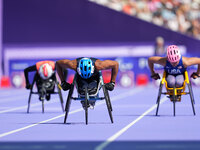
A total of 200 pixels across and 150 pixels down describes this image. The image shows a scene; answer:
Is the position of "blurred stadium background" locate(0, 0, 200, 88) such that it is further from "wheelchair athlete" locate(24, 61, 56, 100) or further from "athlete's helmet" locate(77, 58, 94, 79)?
"athlete's helmet" locate(77, 58, 94, 79)

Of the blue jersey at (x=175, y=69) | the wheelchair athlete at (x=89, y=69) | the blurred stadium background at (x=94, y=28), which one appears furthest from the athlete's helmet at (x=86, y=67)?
the blurred stadium background at (x=94, y=28)

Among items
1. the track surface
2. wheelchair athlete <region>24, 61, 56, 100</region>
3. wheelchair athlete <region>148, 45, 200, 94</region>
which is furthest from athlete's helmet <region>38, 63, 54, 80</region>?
wheelchair athlete <region>148, 45, 200, 94</region>

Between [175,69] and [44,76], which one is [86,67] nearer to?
[175,69]

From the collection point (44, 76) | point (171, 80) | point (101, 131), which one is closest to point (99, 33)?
point (44, 76)

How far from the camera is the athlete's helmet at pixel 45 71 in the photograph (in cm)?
1527

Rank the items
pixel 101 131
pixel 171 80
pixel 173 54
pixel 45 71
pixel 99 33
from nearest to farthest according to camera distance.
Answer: pixel 101 131 → pixel 173 54 → pixel 171 80 → pixel 45 71 → pixel 99 33

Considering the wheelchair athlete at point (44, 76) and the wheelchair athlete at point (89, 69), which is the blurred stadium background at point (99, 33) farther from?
the wheelchair athlete at point (89, 69)

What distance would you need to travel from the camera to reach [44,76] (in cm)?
1543

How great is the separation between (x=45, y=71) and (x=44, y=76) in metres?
0.16

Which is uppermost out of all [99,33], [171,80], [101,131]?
[99,33]

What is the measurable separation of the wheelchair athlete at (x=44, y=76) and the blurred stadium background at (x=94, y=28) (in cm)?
2047

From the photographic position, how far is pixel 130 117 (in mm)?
13523
